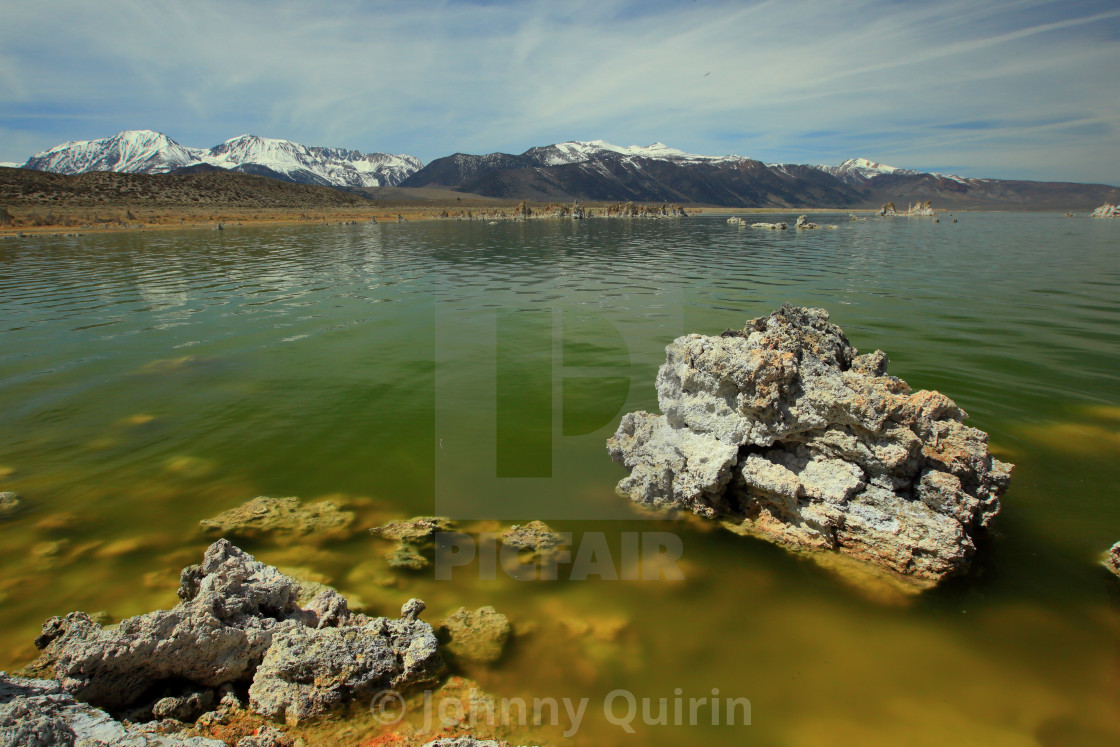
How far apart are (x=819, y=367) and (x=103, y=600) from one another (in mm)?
7875

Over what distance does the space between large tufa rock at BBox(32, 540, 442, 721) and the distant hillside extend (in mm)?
95852

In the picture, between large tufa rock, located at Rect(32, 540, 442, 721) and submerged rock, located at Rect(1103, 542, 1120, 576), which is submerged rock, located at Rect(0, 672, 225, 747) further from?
submerged rock, located at Rect(1103, 542, 1120, 576)

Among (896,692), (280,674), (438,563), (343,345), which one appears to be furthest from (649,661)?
(343,345)

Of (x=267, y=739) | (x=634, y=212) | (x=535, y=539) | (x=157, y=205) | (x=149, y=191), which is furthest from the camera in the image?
(x=634, y=212)

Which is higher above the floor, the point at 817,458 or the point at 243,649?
the point at 817,458

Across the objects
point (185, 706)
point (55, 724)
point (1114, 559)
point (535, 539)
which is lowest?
point (535, 539)

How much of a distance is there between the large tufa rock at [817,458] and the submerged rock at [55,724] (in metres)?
5.06

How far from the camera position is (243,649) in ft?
12.5

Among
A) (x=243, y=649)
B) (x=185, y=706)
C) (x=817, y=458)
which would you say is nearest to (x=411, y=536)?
(x=243, y=649)

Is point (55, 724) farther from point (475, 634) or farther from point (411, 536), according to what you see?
point (411, 536)

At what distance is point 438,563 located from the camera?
17.7 feet

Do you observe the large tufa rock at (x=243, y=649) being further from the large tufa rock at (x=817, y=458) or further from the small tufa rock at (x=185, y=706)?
the large tufa rock at (x=817, y=458)

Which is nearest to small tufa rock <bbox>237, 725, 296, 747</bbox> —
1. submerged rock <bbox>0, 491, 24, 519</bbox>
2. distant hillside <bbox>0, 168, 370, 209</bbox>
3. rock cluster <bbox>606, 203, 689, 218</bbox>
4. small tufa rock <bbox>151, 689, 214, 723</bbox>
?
small tufa rock <bbox>151, 689, 214, 723</bbox>

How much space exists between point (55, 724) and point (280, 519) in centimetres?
364
